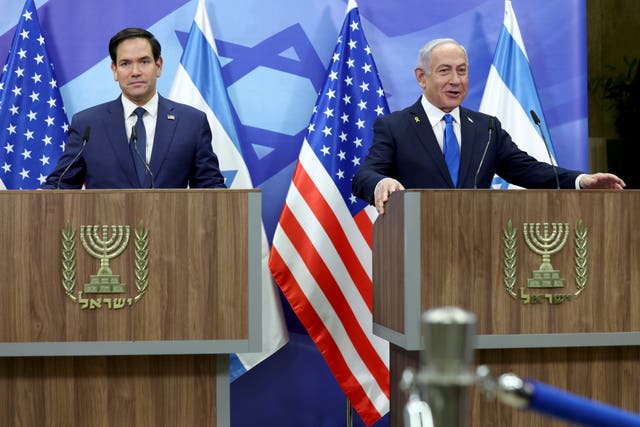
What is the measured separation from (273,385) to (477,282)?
2.30m

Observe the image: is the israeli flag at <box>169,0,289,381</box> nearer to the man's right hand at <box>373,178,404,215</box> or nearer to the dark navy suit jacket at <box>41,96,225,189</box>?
the dark navy suit jacket at <box>41,96,225,189</box>

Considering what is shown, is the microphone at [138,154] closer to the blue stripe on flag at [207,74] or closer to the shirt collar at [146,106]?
the shirt collar at [146,106]

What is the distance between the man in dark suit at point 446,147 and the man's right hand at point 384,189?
0.23m

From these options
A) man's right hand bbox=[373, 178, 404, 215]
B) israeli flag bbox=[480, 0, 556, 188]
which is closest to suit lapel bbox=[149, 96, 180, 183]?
man's right hand bbox=[373, 178, 404, 215]

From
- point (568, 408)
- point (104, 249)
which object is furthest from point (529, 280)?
point (568, 408)

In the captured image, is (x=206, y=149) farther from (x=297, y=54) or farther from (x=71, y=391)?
(x=297, y=54)

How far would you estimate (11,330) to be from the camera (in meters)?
3.21

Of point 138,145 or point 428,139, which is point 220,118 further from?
point 428,139

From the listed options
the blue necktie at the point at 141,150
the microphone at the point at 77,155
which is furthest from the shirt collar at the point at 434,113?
the microphone at the point at 77,155

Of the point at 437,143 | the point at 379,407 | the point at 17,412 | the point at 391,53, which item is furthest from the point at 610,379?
the point at 391,53

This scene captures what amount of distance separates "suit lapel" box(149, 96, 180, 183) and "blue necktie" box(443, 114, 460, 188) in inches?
44.7

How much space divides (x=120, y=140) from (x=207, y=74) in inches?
53.4

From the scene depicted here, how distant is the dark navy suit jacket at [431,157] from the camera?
3.99 meters

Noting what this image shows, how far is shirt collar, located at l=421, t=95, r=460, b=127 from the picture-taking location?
4.11 meters
